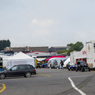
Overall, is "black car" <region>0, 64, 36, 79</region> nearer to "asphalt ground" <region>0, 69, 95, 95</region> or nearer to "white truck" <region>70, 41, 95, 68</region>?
"asphalt ground" <region>0, 69, 95, 95</region>

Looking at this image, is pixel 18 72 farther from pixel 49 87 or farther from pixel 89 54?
pixel 89 54

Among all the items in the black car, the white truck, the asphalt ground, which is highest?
the white truck

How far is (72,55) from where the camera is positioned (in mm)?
44156

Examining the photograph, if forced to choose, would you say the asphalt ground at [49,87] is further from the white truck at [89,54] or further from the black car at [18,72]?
the white truck at [89,54]

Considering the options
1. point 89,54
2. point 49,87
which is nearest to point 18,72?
point 49,87

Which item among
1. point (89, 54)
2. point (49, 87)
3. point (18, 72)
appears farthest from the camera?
point (89, 54)

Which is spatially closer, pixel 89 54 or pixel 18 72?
pixel 18 72

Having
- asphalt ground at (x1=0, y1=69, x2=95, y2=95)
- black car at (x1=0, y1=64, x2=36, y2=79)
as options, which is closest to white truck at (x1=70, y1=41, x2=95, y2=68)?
black car at (x1=0, y1=64, x2=36, y2=79)

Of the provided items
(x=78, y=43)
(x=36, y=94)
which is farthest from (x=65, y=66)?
(x=78, y=43)

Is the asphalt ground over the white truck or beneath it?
beneath

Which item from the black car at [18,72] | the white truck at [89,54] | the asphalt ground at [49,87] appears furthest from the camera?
the white truck at [89,54]

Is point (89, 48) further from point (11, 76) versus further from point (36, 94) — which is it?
point (36, 94)

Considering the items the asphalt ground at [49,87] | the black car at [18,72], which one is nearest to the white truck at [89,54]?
the black car at [18,72]

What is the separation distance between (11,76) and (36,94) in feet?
49.4
